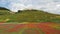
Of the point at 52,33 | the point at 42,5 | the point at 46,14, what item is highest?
the point at 42,5

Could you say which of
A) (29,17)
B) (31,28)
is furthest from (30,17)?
(31,28)

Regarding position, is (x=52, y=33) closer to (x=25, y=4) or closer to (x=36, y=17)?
(x=36, y=17)

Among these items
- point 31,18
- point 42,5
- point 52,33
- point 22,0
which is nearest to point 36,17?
point 31,18

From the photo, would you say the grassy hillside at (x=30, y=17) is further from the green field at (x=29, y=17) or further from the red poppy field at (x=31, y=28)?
the red poppy field at (x=31, y=28)

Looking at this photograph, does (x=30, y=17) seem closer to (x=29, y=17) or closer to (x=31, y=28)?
(x=29, y=17)

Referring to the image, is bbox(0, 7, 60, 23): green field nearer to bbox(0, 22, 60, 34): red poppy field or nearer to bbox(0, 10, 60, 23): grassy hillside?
bbox(0, 10, 60, 23): grassy hillside

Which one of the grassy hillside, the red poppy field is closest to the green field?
the grassy hillside
